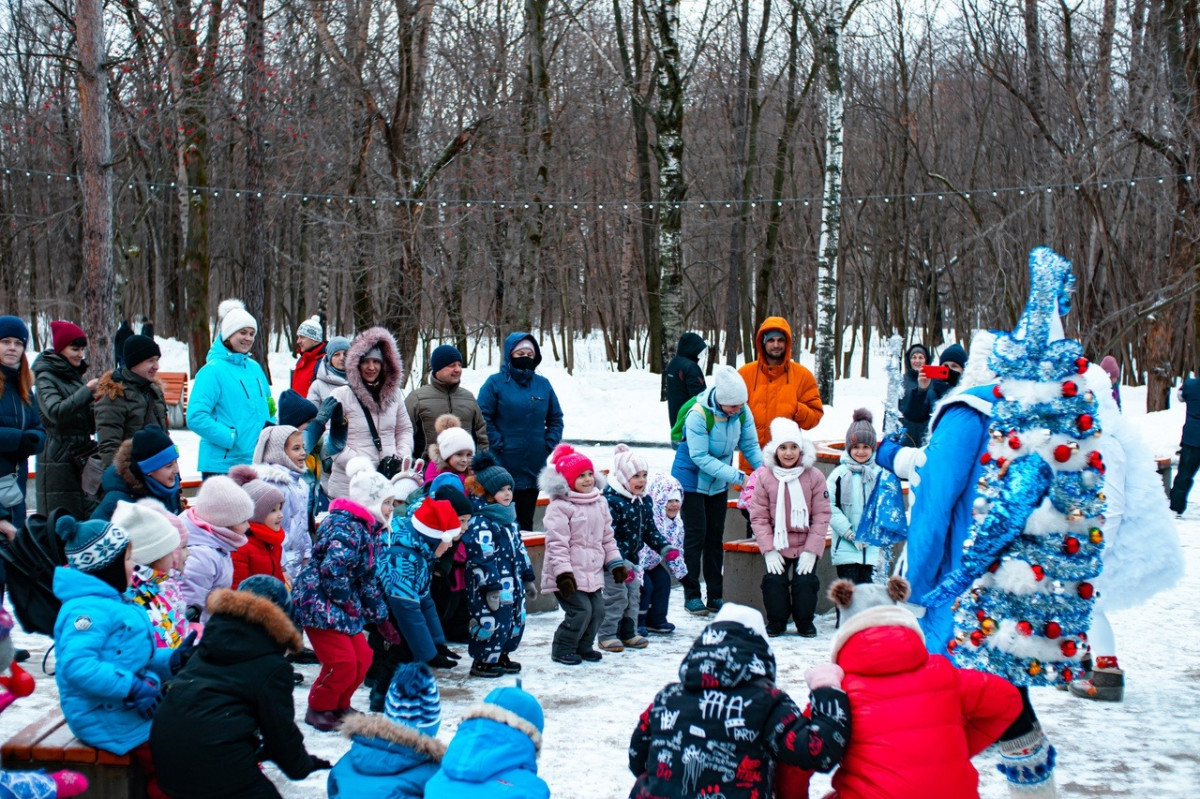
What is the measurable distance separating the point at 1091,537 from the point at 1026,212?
29.7m

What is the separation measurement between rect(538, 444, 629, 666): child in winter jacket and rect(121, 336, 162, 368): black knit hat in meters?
2.68

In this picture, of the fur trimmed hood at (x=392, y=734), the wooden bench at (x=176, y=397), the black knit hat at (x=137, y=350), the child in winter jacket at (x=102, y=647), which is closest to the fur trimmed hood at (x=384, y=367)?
the black knit hat at (x=137, y=350)

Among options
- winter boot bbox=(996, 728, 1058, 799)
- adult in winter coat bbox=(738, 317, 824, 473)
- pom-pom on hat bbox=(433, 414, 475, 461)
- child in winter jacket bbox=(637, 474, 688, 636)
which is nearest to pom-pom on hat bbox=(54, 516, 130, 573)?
pom-pom on hat bbox=(433, 414, 475, 461)

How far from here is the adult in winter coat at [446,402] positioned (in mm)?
8609

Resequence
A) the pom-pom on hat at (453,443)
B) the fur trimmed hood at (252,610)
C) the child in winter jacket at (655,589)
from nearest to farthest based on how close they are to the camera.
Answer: the fur trimmed hood at (252,610) < the pom-pom on hat at (453,443) < the child in winter jacket at (655,589)

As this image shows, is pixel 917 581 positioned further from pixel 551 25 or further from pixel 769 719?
pixel 551 25

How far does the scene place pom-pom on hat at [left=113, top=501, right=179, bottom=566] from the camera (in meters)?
4.73

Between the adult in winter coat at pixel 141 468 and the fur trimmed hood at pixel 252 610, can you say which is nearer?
the fur trimmed hood at pixel 252 610

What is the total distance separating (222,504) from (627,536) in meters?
2.75

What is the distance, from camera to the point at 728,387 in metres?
8.09

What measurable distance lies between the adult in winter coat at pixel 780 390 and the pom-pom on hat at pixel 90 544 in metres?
5.42

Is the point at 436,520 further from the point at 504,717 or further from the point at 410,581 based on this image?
the point at 504,717

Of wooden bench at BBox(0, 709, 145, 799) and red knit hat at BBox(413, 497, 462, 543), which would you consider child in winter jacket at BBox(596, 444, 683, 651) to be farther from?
wooden bench at BBox(0, 709, 145, 799)

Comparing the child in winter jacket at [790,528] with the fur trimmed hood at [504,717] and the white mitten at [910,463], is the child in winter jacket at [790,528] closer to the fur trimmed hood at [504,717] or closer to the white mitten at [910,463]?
the white mitten at [910,463]
